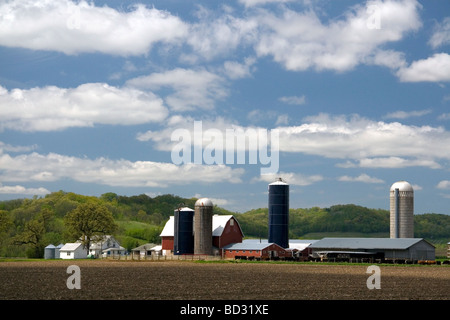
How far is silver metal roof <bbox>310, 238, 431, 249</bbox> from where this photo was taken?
265 feet

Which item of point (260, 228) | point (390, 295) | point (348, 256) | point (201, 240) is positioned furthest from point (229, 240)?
point (260, 228)

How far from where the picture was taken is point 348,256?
3226 inches

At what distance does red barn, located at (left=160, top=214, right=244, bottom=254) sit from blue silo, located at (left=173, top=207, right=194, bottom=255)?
3569 mm

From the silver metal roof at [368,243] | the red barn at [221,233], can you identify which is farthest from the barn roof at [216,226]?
the silver metal roof at [368,243]

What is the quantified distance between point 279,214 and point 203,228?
11.4 m

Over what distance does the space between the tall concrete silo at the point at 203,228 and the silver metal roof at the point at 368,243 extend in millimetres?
14768

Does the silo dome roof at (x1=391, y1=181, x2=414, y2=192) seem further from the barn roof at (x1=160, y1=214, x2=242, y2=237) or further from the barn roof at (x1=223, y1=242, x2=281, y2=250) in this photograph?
the barn roof at (x1=160, y1=214, x2=242, y2=237)

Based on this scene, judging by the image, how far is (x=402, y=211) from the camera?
90.7 m

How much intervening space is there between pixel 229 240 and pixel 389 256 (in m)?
24.3

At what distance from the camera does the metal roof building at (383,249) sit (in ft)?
Result: 262

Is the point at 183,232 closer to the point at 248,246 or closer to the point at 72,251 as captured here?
the point at 248,246

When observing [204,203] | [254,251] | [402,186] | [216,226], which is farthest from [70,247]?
[402,186]

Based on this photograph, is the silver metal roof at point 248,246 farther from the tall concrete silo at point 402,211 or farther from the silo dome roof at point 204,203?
the tall concrete silo at point 402,211
